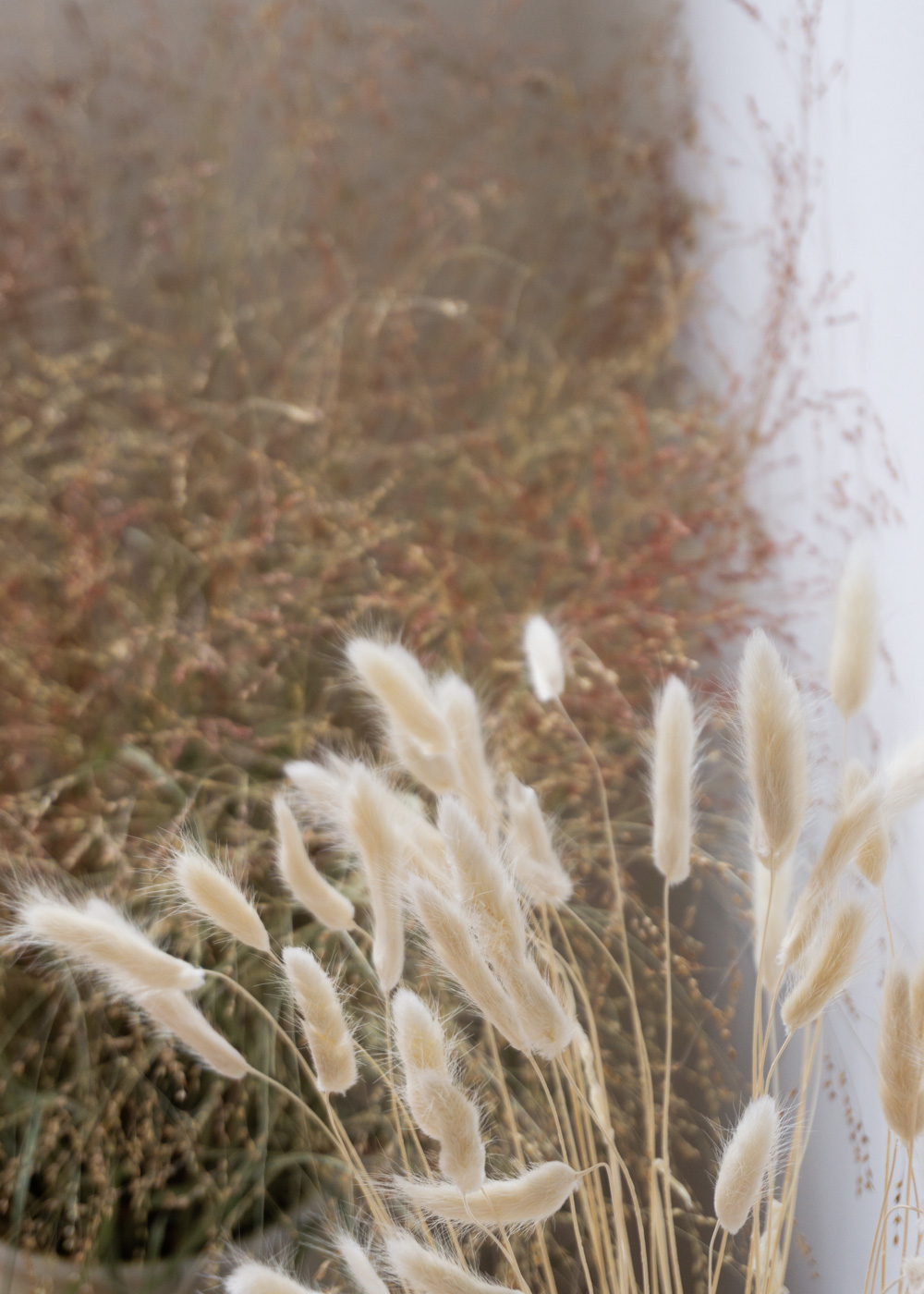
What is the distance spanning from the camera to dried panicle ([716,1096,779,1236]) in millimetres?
290

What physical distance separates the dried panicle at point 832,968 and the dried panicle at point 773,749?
0.09 feet

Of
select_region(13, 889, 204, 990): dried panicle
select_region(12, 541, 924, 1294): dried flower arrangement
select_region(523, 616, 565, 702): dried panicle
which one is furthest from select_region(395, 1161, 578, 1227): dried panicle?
select_region(523, 616, 565, 702): dried panicle

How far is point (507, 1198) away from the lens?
0.29 meters

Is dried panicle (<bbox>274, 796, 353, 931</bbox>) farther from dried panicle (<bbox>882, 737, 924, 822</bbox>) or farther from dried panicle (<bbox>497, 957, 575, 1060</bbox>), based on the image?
dried panicle (<bbox>882, 737, 924, 822</bbox>)

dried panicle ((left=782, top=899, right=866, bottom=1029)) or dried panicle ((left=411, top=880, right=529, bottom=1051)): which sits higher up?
dried panicle ((left=782, top=899, right=866, bottom=1029))

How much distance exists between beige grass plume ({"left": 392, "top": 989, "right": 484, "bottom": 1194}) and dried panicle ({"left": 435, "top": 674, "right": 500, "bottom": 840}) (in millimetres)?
111

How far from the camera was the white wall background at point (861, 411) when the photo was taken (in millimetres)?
495

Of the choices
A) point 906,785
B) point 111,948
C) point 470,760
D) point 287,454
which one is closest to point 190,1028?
point 111,948

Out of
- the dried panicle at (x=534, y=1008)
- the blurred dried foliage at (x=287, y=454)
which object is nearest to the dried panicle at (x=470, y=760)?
the dried panicle at (x=534, y=1008)

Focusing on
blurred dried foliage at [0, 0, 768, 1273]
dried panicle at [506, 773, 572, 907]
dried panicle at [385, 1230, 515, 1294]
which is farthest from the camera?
blurred dried foliage at [0, 0, 768, 1273]

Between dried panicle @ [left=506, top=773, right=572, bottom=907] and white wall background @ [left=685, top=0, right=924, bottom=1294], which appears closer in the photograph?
dried panicle @ [left=506, top=773, right=572, bottom=907]

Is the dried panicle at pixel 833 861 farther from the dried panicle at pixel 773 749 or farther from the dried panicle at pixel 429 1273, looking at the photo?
the dried panicle at pixel 429 1273

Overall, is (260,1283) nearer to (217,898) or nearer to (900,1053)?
(217,898)

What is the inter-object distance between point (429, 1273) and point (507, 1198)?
0.03 metres
